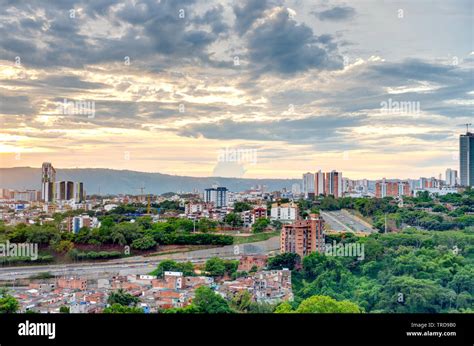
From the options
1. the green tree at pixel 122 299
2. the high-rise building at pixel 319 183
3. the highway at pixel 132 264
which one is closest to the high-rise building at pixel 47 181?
the highway at pixel 132 264

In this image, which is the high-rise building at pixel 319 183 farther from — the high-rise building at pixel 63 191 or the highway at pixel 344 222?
the high-rise building at pixel 63 191

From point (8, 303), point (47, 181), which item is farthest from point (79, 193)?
point (8, 303)

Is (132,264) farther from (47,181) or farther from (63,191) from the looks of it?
(47,181)

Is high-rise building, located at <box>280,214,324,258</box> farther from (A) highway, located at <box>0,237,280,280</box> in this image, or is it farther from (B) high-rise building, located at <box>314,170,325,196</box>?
(B) high-rise building, located at <box>314,170,325,196</box>
